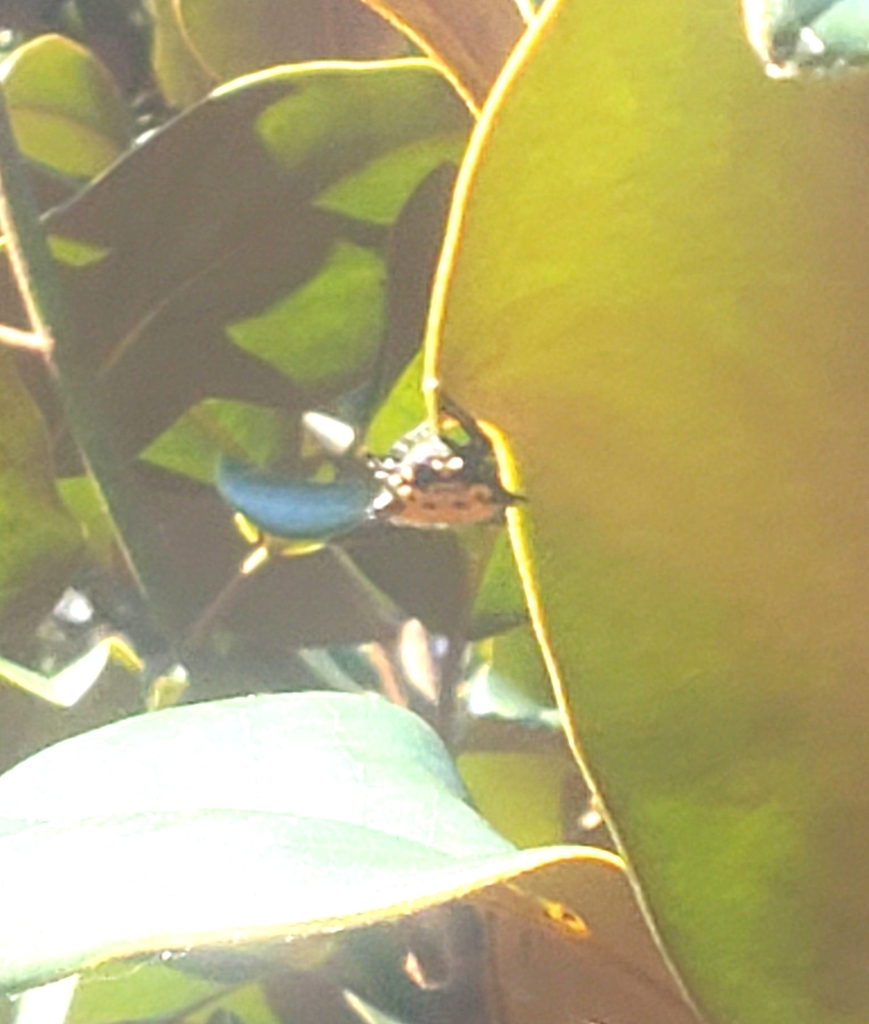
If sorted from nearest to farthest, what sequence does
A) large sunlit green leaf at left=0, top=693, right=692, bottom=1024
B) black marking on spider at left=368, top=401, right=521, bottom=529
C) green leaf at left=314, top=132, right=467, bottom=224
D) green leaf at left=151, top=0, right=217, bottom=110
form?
1. large sunlit green leaf at left=0, top=693, right=692, bottom=1024
2. black marking on spider at left=368, top=401, right=521, bottom=529
3. green leaf at left=314, top=132, right=467, bottom=224
4. green leaf at left=151, top=0, right=217, bottom=110

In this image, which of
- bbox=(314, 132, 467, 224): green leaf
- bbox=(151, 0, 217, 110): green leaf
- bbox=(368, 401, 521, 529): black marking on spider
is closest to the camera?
bbox=(368, 401, 521, 529): black marking on spider

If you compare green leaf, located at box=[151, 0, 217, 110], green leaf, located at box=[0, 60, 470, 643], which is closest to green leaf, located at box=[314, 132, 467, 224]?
green leaf, located at box=[0, 60, 470, 643]

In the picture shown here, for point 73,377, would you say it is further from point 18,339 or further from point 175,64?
point 175,64

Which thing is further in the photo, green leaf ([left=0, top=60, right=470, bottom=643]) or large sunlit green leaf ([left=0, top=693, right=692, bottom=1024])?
green leaf ([left=0, top=60, right=470, bottom=643])

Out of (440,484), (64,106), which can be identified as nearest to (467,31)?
(440,484)

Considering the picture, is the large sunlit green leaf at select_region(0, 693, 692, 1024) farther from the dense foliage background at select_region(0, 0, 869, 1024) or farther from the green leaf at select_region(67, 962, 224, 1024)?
the green leaf at select_region(67, 962, 224, 1024)

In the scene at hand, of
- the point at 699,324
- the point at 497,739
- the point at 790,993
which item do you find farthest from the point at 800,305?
the point at 497,739
